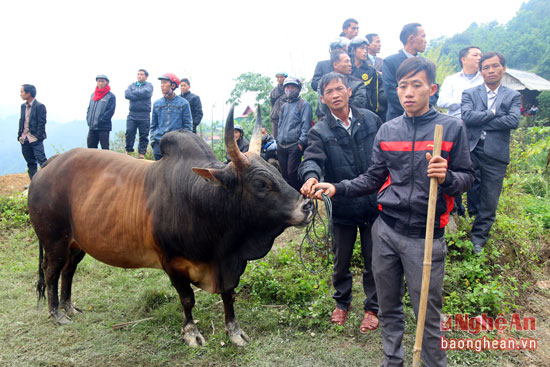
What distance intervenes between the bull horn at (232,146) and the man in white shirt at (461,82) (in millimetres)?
3156

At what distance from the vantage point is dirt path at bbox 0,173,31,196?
8648 millimetres

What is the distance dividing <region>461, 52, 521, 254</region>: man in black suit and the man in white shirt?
14.9 inches

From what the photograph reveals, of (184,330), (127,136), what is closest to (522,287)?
(184,330)

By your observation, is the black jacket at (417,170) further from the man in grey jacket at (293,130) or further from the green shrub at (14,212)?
the green shrub at (14,212)

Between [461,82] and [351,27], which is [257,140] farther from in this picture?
[351,27]

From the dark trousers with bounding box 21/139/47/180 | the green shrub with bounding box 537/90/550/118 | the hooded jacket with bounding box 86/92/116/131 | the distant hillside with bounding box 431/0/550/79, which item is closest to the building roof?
the green shrub with bounding box 537/90/550/118

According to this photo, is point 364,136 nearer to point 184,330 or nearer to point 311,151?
point 311,151

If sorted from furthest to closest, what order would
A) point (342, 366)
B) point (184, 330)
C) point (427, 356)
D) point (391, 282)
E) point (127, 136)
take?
point (127, 136) → point (184, 330) → point (342, 366) → point (391, 282) → point (427, 356)

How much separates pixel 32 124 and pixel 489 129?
7933 mm

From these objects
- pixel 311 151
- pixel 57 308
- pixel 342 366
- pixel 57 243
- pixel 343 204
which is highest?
pixel 311 151

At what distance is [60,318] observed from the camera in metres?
4.00

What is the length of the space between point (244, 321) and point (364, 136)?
2125mm

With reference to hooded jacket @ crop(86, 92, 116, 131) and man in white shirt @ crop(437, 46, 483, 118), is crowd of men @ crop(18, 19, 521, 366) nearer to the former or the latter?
man in white shirt @ crop(437, 46, 483, 118)

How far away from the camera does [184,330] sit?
3598 millimetres
